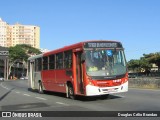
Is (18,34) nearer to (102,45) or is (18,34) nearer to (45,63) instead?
(45,63)

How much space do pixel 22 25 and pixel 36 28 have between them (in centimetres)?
719

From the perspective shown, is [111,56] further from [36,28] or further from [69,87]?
[36,28]

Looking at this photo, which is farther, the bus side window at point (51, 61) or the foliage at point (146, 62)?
the foliage at point (146, 62)

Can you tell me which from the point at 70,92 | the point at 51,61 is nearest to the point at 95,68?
the point at 70,92

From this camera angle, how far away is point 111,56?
1895 centimetres

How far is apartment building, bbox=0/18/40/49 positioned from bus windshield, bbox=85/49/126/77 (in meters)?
171

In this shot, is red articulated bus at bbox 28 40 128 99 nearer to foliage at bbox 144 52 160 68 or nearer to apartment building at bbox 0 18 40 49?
foliage at bbox 144 52 160 68

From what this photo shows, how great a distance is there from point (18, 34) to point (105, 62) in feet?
568

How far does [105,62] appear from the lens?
18.7 meters

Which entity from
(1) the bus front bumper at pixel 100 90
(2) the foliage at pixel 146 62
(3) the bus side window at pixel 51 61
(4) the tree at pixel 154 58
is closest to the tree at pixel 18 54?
(2) the foliage at pixel 146 62

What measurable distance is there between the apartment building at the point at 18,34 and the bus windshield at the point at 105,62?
171 m

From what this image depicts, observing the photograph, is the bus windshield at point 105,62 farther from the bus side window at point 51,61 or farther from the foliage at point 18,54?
the foliage at point 18,54

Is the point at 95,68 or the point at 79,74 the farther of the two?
the point at 79,74

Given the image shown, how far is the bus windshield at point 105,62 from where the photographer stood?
60.9 ft
